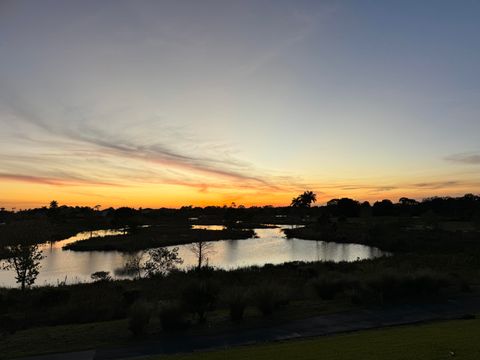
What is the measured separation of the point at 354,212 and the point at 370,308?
448 feet

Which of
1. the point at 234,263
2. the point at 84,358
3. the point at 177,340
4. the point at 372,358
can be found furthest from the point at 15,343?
the point at 234,263

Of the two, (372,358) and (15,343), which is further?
(15,343)

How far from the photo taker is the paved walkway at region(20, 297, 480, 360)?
12.8 meters

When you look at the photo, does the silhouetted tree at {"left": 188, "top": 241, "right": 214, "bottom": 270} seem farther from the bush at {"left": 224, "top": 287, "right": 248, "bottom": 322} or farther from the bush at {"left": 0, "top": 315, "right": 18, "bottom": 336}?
the bush at {"left": 224, "top": 287, "right": 248, "bottom": 322}

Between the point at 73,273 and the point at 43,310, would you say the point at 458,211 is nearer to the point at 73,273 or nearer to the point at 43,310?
the point at 73,273

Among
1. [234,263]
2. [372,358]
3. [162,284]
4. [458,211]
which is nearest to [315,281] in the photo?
[162,284]

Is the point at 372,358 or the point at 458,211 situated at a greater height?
the point at 458,211

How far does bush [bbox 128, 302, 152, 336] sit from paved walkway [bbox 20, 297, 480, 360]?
108 centimetres

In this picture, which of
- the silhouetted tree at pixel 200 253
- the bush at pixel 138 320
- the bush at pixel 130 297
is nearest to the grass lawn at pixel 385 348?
the bush at pixel 138 320

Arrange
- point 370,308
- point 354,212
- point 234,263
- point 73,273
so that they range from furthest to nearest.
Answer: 1. point 354,212
2. point 234,263
3. point 73,273
4. point 370,308

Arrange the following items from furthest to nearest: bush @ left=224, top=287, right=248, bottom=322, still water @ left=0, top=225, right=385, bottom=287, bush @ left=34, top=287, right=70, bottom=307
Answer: still water @ left=0, top=225, right=385, bottom=287 → bush @ left=34, top=287, right=70, bottom=307 → bush @ left=224, top=287, right=248, bottom=322

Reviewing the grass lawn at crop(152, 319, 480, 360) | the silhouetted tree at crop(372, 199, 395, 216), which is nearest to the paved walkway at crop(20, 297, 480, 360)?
the grass lawn at crop(152, 319, 480, 360)

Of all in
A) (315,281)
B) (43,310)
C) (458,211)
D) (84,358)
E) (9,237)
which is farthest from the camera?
(458,211)

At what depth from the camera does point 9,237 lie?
95.2 feet
